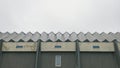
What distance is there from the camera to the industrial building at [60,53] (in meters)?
19.8

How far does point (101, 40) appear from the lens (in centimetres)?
2123

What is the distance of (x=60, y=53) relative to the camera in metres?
20.2

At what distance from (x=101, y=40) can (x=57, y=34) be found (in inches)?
272

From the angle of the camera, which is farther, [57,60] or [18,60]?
[18,60]

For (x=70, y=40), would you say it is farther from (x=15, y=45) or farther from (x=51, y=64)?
(x=15, y=45)

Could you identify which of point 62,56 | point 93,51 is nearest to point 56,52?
point 62,56

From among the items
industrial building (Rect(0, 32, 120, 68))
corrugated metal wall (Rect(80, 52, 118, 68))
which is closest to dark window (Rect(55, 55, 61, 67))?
industrial building (Rect(0, 32, 120, 68))

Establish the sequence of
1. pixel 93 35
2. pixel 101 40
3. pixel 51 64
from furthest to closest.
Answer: pixel 93 35, pixel 101 40, pixel 51 64

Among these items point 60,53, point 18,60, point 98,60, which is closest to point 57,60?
point 60,53

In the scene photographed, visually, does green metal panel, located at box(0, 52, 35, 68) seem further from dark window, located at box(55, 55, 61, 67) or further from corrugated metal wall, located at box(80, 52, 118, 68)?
corrugated metal wall, located at box(80, 52, 118, 68)

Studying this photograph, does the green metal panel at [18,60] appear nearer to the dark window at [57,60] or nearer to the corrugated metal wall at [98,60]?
the dark window at [57,60]

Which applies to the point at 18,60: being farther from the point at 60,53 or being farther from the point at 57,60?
the point at 60,53

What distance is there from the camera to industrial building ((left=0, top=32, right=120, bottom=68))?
65.0 ft

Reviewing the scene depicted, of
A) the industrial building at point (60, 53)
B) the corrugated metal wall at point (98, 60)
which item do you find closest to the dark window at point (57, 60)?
the industrial building at point (60, 53)
